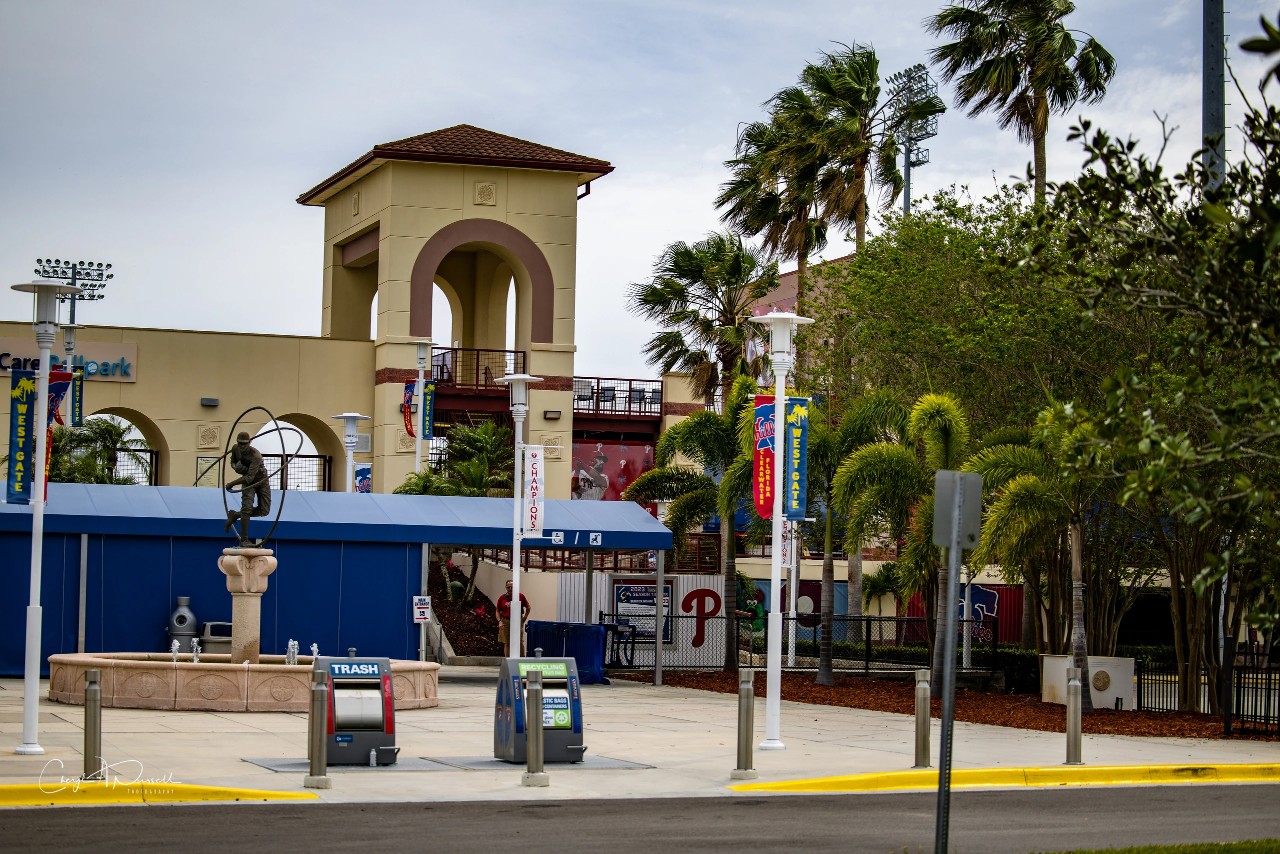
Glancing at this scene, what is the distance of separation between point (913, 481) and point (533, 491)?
6767 mm

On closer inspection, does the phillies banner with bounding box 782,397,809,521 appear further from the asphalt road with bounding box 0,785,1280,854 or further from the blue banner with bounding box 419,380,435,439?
the blue banner with bounding box 419,380,435,439

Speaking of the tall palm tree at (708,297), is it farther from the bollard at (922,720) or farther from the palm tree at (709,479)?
the bollard at (922,720)

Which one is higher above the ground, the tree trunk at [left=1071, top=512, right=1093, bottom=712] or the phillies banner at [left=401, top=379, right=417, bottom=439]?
the phillies banner at [left=401, top=379, right=417, bottom=439]

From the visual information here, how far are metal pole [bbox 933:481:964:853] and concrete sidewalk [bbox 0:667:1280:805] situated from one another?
4460mm

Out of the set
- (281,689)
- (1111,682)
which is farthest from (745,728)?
(1111,682)

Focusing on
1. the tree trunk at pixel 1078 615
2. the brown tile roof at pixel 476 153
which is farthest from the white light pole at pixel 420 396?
the tree trunk at pixel 1078 615

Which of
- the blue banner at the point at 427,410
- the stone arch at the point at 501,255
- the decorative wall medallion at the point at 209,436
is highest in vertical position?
the stone arch at the point at 501,255

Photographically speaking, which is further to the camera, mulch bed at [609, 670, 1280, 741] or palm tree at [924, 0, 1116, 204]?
palm tree at [924, 0, 1116, 204]

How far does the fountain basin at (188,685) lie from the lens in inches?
838

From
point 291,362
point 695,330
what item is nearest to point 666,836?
point 695,330

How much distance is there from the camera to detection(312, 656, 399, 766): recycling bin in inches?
586

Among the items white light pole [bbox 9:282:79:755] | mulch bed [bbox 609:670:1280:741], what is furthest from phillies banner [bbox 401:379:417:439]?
white light pole [bbox 9:282:79:755]

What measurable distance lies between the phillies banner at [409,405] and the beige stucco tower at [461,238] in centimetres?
35

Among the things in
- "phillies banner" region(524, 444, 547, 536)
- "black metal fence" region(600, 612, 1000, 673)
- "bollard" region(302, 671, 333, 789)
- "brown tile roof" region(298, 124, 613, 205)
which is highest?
"brown tile roof" region(298, 124, 613, 205)
